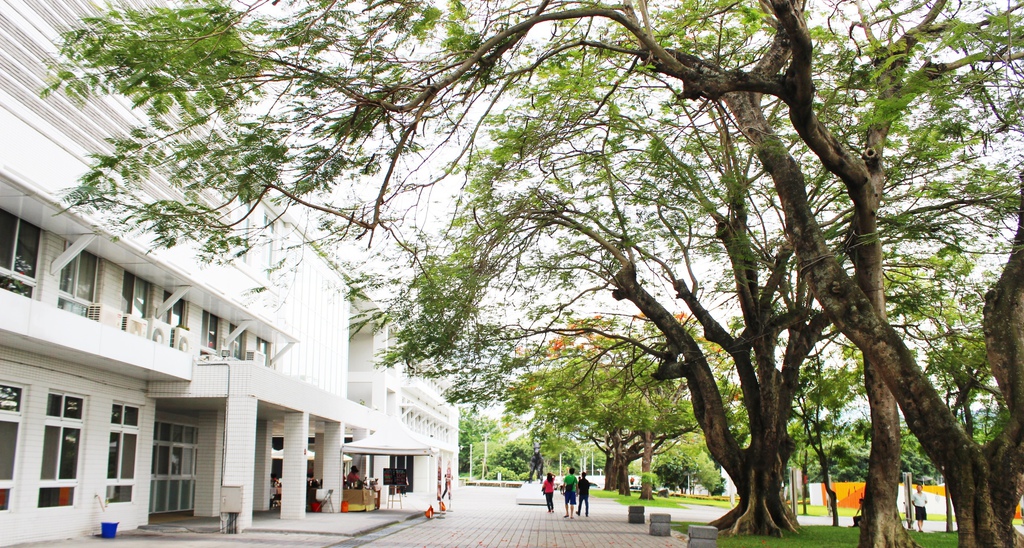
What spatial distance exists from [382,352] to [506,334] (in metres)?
3.68

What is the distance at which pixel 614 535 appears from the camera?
18.3 metres

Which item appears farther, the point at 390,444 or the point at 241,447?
the point at 390,444

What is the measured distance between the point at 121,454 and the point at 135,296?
10.3 feet

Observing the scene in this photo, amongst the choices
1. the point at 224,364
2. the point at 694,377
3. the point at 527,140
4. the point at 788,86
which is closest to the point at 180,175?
the point at 527,140

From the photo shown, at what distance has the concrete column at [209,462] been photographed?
66.1 ft

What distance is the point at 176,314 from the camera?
1848 cm

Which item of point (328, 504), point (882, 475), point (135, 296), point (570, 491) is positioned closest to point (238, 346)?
point (328, 504)

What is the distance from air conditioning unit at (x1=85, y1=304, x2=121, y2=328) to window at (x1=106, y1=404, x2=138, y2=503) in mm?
2071

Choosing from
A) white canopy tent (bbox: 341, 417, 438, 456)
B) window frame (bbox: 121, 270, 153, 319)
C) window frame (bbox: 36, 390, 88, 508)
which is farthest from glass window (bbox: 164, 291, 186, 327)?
white canopy tent (bbox: 341, 417, 438, 456)

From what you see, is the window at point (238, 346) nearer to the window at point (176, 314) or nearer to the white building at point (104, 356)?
the white building at point (104, 356)

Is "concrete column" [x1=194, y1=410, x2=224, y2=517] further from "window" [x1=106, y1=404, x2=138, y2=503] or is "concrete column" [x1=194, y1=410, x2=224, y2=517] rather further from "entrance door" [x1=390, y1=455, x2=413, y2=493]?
"entrance door" [x1=390, y1=455, x2=413, y2=493]

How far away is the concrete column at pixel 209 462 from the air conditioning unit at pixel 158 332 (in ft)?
13.6

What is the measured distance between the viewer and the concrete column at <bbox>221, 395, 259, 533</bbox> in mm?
16625

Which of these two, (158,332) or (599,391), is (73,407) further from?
(599,391)
